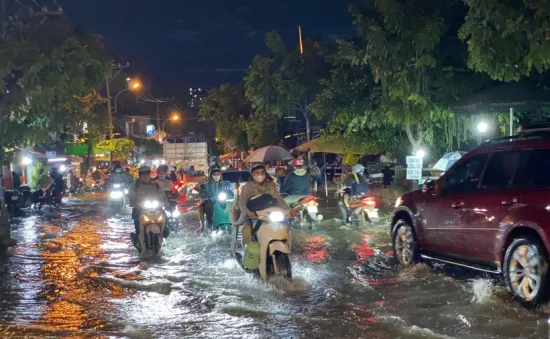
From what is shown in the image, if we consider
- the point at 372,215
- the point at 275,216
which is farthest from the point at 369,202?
the point at 275,216

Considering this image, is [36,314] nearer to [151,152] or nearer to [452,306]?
[452,306]

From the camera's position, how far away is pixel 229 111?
50.6 m

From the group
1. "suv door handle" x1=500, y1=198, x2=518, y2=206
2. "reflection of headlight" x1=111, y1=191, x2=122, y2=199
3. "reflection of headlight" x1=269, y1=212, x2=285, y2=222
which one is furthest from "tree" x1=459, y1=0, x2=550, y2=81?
"reflection of headlight" x1=111, y1=191, x2=122, y2=199

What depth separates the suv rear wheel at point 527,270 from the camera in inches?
270

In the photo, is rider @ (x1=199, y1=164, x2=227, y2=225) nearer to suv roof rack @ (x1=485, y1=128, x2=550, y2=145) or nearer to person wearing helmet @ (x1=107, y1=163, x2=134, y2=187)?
suv roof rack @ (x1=485, y1=128, x2=550, y2=145)

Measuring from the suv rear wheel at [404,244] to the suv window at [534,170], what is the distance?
2435 millimetres

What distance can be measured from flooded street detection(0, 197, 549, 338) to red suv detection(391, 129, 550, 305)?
355mm

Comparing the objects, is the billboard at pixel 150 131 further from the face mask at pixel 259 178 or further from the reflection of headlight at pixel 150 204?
the face mask at pixel 259 178

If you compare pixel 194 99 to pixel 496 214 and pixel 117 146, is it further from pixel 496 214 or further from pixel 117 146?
pixel 496 214

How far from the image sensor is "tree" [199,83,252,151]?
5012 centimetres

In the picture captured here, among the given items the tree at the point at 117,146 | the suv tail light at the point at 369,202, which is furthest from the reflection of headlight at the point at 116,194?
the tree at the point at 117,146

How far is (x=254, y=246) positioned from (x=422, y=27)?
8909 mm

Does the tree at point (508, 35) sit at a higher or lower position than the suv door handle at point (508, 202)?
higher

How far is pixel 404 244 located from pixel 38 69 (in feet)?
24.1
